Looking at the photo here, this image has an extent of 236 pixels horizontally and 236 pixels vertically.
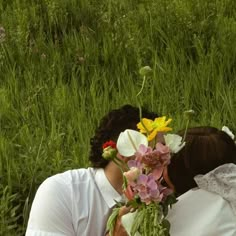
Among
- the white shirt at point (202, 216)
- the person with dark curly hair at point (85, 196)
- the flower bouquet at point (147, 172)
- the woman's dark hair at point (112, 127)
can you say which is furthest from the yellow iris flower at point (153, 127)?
the woman's dark hair at point (112, 127)

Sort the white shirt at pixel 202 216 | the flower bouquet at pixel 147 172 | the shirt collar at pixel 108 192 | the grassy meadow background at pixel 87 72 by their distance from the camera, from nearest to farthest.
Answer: the flower bouquet at pixel 147 172 < the white shirt at pixel 202 216 < the shirt collar at pixel 108 192 < the grassy meadow background at pixel 87 72

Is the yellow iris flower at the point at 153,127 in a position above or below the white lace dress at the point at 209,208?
above

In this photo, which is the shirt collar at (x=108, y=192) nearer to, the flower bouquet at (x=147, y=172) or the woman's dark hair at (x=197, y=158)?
the woman's dark hair at (x=197, y=158)

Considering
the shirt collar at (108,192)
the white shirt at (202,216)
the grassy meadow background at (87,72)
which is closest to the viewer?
the white shirt at (202,216)

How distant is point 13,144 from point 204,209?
5.30ft

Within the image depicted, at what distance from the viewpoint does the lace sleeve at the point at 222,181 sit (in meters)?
2.20

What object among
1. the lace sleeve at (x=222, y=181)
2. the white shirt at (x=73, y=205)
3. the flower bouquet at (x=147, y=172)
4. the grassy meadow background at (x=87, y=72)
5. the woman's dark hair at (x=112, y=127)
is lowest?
the grassy meadow background at (x=87, y=72)

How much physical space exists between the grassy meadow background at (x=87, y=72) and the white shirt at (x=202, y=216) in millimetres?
1150

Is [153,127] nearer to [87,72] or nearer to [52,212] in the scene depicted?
[52,212]

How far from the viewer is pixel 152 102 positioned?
3.91 meters

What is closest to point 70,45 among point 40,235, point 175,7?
point 175,7

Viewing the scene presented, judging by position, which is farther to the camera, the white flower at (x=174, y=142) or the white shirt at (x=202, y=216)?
the white shirt at (x=202, y=216)

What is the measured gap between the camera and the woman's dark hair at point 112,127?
2734 mm

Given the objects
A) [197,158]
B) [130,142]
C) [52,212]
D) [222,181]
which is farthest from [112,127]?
[130,142]
